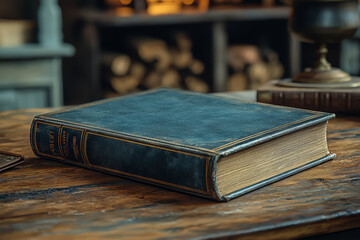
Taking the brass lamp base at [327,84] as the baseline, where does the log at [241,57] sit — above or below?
below

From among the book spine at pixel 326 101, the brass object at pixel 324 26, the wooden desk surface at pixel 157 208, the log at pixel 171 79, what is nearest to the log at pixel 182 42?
the log at pixel 171 79

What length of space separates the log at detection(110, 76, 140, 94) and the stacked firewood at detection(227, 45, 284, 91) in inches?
23.7

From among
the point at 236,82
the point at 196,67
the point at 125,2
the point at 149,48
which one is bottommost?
the point at 236,82

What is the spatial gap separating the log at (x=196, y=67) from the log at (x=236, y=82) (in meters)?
0.24

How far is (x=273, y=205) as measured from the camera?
63 cm

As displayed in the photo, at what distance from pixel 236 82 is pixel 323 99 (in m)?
2.24

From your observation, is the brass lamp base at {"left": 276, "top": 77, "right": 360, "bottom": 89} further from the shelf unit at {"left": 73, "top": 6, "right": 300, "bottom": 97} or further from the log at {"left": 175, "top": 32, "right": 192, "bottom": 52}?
the log at {"left": 175, "top": 32, "right": 192, "bottom": 52}

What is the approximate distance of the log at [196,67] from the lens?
125 inches

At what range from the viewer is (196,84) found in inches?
126

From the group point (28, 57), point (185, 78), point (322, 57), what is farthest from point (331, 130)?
point (185, 78)

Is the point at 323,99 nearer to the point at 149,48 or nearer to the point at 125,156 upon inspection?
the point at 125,156

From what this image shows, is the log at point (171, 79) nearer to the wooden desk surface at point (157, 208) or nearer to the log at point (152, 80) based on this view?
the log at point (152, 80)

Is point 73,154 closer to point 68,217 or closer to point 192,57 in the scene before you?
point 68,217

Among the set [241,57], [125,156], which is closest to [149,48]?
[241,57]
